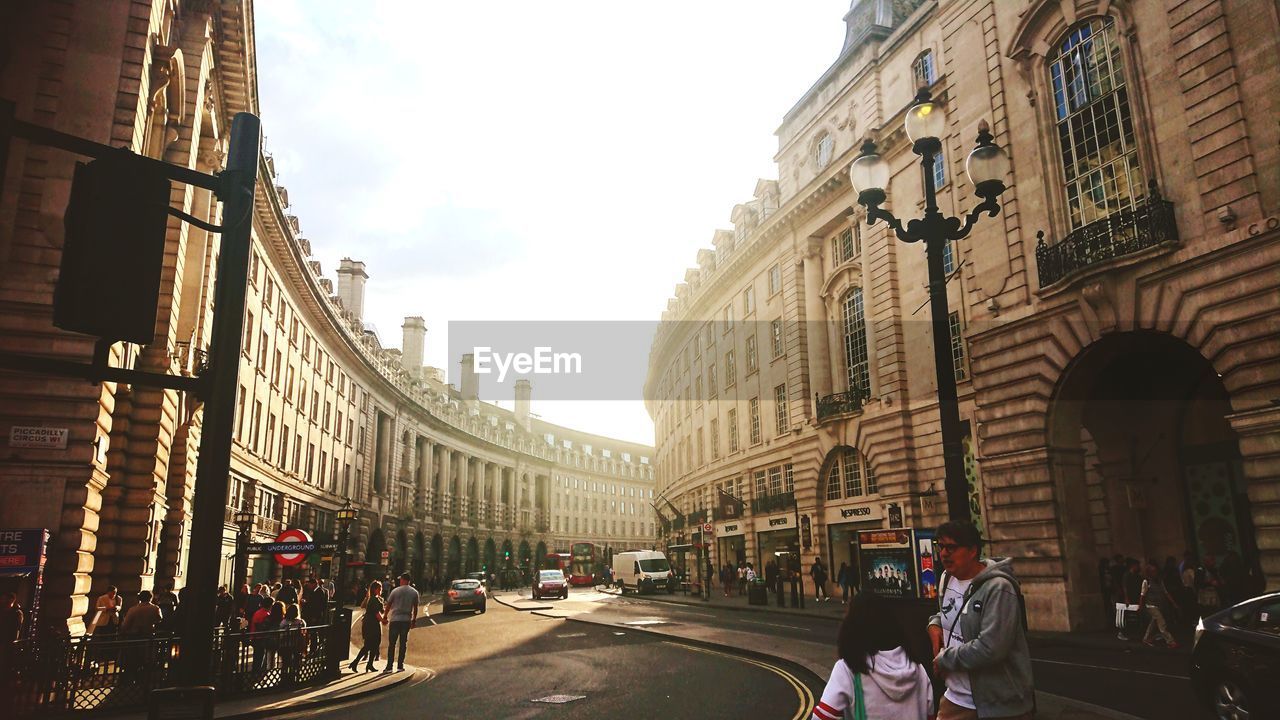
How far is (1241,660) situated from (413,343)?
76.4 meters

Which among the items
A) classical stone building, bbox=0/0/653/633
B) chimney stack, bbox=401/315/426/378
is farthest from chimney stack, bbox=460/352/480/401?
classical stone building, bbox=0/0/653/633

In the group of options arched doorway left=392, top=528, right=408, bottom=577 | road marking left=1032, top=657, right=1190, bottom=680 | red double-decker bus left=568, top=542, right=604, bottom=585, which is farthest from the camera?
red double-decker bus left=568, top=542, right=604, bottom=585

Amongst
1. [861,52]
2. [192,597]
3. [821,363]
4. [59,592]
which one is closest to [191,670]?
[192,597]

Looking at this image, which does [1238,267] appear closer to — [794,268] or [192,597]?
[192,597]

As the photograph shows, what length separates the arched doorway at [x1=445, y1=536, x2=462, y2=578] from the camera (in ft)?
265

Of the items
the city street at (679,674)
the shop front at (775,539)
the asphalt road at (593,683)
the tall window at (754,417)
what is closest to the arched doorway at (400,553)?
the shop front at (775,539)

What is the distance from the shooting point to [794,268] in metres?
38.3

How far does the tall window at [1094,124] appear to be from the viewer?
19.3m

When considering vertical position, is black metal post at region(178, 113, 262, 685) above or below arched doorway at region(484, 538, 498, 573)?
above

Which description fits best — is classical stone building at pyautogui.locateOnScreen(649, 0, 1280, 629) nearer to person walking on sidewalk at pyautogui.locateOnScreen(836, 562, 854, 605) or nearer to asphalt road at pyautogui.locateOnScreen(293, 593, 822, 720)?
person walking on sidewalk at pyautogui.locateOnScreen(836, 562, 854, 605)

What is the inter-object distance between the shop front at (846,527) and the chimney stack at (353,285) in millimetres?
41398

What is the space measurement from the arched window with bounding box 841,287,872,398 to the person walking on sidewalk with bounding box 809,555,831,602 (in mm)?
7507

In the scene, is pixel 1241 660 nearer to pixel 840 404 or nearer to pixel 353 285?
pixel 840 404

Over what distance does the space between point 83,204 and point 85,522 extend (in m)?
15.8
